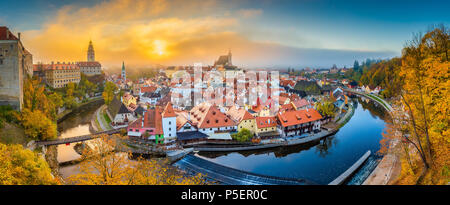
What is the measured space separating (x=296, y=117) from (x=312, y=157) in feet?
12.1

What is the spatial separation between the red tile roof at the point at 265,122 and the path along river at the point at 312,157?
2.14m

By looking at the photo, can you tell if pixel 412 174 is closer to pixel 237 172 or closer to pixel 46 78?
pixel 237 172

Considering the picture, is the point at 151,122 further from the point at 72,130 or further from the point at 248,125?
the point at 72,130

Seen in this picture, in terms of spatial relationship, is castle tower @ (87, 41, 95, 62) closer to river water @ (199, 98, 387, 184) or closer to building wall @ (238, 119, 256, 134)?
building wall @ (238, 119, 256, 134)

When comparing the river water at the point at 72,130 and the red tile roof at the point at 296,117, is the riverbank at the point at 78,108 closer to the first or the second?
the river water at the point at 72,130

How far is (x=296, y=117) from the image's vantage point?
16.1 metres

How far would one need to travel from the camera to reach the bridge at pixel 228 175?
9.95 metres

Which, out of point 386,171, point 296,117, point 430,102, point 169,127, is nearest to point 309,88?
point 296,117

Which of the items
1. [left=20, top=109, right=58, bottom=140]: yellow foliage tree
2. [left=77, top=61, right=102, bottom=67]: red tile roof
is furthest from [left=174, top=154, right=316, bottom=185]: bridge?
[left=77, top=61, right=102, bottom=67]: red tile roof

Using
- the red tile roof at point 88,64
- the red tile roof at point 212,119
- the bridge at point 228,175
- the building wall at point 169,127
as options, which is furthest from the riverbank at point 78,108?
the bridge at point 228,175
